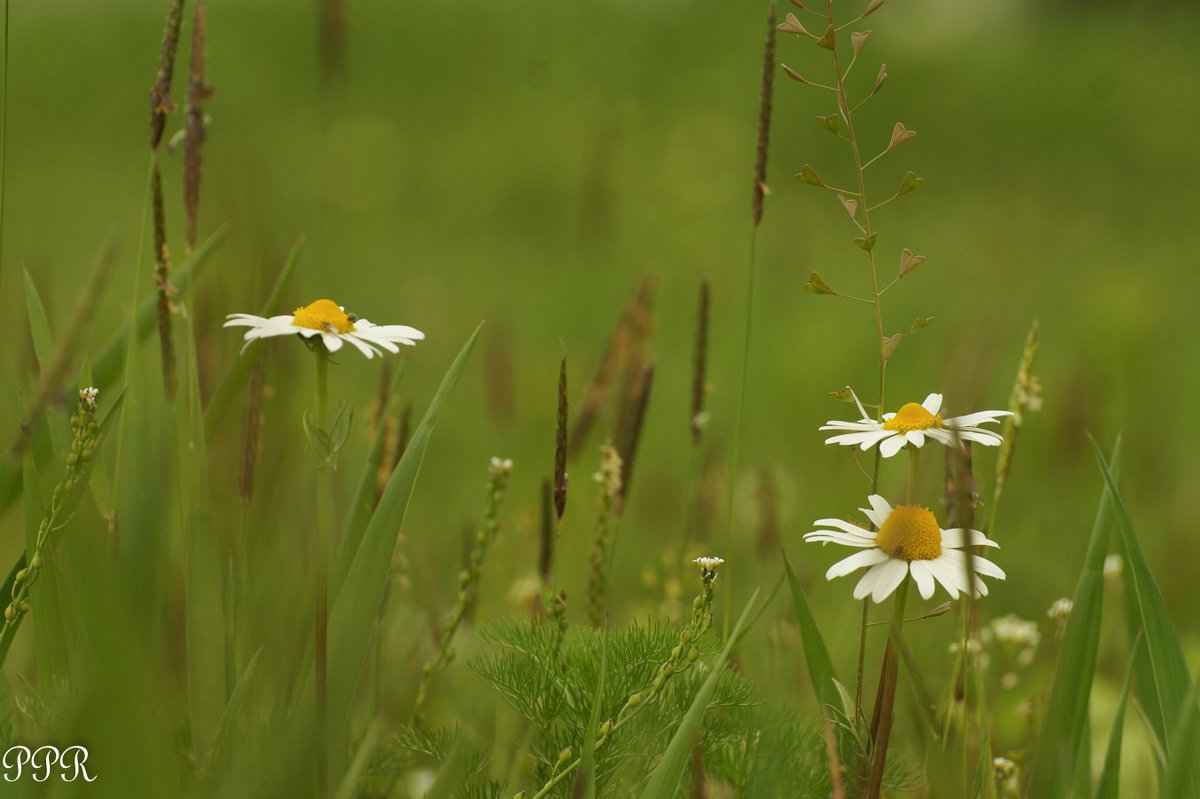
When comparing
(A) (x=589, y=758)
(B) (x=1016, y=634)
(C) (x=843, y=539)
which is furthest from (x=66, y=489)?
(B) (x=1016, y=634)

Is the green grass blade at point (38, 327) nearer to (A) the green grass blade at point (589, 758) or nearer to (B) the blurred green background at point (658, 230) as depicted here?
(B) the blurred green background at point (658, 230)

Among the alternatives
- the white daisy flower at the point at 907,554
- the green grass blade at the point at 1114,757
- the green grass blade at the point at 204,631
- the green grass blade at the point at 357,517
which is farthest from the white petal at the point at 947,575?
the green grass blade at the point at 204,631

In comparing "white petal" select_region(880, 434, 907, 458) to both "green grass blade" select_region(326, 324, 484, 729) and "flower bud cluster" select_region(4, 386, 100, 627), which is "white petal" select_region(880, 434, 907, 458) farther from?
"flower bud cluster" select_region(4, 386, 100, 627)

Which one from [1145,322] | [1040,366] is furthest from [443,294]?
[1145,322]

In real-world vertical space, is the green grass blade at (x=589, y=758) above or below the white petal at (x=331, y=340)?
below

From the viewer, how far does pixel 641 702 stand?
0.96 metres

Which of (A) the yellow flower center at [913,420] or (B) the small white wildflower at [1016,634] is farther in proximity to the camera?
(B) the small white wildflower at [1016,634]

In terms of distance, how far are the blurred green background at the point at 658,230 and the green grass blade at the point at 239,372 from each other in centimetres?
5

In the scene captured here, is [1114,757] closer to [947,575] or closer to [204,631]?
[947,575]

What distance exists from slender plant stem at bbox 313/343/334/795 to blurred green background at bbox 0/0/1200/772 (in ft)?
0.99

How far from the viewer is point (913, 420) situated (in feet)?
2.93

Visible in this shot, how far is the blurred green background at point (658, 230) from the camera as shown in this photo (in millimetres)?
2248

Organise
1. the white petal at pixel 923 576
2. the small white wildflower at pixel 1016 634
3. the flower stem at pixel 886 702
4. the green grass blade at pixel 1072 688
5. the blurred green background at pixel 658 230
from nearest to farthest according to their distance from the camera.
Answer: the white petal at pixel 923 576 < the flower stem at pixel 886 702 < the green grass blade at pixel 1072 688 < the small white wildflower at pixel 1016 634 < the blurred green background at pixel 658 230

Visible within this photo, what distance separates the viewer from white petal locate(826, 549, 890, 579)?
0.81m
